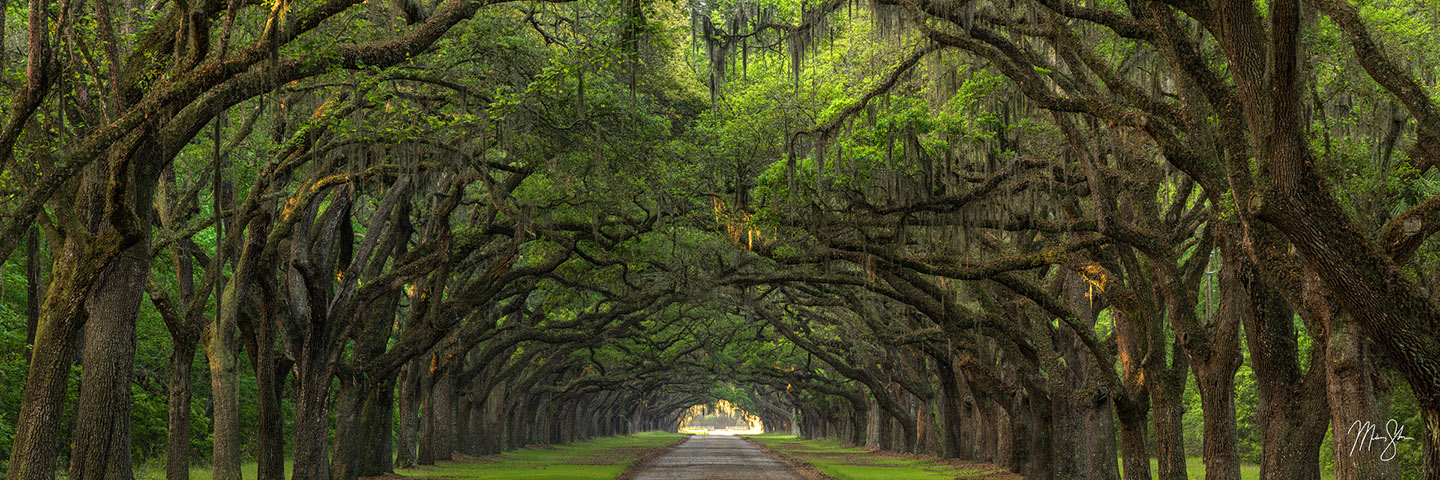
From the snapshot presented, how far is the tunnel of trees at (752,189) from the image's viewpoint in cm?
1024

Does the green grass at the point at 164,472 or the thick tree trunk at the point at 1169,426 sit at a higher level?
the thick tree trunk at the point at 1169,426

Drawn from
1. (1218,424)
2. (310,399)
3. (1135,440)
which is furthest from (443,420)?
(1218,424)

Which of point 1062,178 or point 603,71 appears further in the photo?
point 603,71

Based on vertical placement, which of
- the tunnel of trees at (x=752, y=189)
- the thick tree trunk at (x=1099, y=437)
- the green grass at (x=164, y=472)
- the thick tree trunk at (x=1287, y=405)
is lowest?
the green grass at (x=164, y=472)

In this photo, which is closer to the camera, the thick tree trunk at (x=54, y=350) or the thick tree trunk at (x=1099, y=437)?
the thick tree trunk at (x=54, y=350)

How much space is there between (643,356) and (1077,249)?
37.9m

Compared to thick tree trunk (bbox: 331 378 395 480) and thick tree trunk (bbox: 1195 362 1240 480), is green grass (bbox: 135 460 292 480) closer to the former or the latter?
thick tree trunk (bbox: 331 378 395 480)

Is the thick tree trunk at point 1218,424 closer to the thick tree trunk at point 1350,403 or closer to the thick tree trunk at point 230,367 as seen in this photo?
the thick tree trunk at point 1350,403

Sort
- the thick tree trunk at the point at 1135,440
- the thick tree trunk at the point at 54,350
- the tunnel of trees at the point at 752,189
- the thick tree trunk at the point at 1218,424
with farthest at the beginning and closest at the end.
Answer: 1. the thick tree trunk at the point at 1135,440
2. the thick tree trunk at the point at 1218,424
3. the thick tree trunk at the point at 54,350
4. the tunnel of trees at the point at 752,189

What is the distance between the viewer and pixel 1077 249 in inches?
651

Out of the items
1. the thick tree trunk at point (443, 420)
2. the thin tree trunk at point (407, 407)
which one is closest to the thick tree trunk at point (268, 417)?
the thin tree trunk at point (407, 407)

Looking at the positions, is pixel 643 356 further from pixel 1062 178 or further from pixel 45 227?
pixel 45 227

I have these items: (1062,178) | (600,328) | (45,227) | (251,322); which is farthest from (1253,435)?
(45,227)

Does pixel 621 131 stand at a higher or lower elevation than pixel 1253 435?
higher
